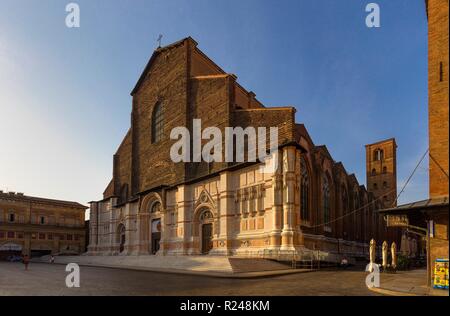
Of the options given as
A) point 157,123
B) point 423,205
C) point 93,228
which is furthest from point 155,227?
point 423,205

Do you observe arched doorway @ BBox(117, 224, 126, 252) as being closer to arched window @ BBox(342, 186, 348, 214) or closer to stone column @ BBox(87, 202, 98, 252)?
stone column @ BBox(87, 202, 98, 252)

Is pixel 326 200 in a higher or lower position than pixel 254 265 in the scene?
higher

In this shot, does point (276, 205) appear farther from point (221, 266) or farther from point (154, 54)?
point (154, 54)

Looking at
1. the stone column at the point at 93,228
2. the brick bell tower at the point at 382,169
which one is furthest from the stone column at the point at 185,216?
the brick bell tower at the point at 382,169

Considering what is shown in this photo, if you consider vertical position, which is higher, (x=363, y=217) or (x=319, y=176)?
(x=319, y=176)

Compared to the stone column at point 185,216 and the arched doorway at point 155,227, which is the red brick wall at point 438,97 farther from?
the arched doorway at point 155,227

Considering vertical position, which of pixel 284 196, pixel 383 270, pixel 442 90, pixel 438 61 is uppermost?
pixel 438 61

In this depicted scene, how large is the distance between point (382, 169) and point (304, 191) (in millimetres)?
49121

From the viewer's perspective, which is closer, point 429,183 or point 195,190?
point 429,183

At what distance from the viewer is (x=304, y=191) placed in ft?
102
